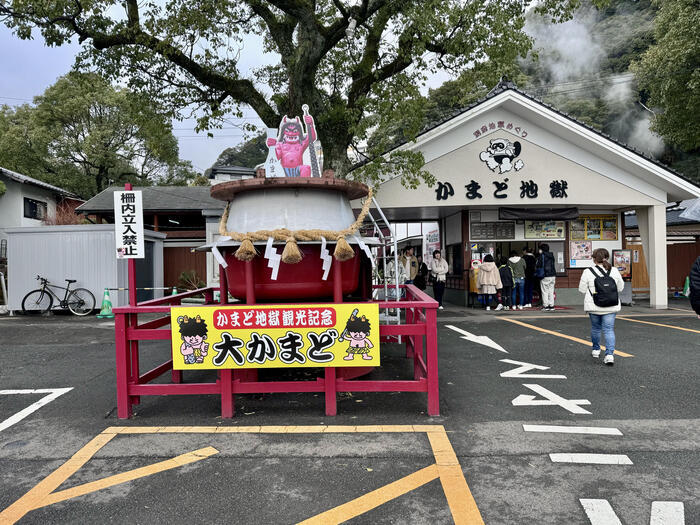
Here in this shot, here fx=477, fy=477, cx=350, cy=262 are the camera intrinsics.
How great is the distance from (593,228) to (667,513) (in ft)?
43.0

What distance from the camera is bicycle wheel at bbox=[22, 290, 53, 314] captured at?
13.4 m

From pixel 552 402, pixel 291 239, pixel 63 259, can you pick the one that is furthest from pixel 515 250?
pixel 63 259

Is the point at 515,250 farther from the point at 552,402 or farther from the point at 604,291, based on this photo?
the point at 552,402

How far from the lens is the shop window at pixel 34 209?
25.6 metres

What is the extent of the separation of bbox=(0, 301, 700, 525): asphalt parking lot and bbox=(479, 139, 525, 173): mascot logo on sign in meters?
7.61

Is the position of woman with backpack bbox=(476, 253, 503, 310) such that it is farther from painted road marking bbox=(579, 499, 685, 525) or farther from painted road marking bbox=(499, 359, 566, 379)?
painted road marking bbox=(579, 499, 685, 525)

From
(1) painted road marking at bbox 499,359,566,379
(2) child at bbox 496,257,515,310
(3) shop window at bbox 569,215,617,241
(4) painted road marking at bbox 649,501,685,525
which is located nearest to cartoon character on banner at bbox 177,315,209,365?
(4) painted road marking at bbox 649,501,685,525

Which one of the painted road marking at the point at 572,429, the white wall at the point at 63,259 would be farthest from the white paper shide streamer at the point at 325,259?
the white wall at the point at 63,259

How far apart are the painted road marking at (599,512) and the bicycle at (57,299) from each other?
13.7 metres

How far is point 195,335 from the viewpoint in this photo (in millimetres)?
4457

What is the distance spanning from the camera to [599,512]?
2762 mm

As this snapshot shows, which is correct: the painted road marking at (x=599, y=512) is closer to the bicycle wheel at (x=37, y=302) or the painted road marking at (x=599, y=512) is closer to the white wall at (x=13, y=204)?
the bicycle wheel at (x=37, y=302)

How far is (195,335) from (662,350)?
698cm

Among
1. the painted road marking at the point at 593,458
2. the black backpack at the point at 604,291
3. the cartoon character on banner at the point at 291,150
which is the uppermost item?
the cartoon character on banner at the point at 291,150
